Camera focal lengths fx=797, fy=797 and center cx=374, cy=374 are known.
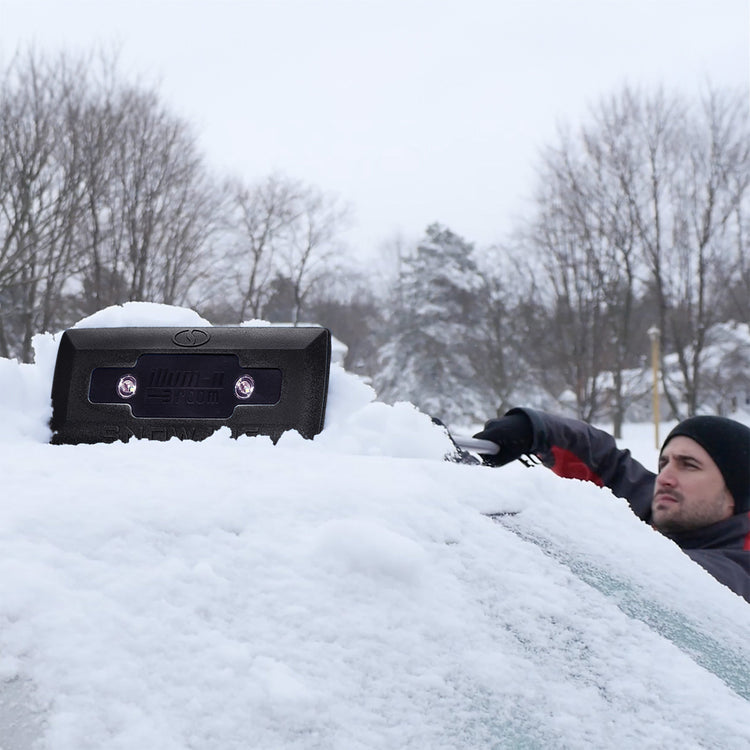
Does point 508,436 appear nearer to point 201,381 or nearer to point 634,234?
point 201,381

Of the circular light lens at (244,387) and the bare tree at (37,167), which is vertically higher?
the bare tree at (37,167)

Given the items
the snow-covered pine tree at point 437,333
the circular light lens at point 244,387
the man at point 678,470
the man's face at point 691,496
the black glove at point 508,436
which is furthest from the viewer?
the snow-covered pine tree at point 437,333

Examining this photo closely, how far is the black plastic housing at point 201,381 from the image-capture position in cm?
149

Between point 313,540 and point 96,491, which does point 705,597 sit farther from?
point 96,491

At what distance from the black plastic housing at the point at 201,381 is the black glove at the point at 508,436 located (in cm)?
101

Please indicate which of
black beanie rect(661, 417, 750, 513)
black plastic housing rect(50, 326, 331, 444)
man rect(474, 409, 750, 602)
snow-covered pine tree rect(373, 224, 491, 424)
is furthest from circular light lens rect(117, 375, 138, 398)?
snow-covered pine tree rect(373, 224, 491, 424)

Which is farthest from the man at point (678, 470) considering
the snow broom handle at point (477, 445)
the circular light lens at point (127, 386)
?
the circular light lens at point (127, 386)

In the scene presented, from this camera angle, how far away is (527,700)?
871 millimetres

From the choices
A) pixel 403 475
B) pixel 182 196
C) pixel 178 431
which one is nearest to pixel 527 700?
pixel 403 475

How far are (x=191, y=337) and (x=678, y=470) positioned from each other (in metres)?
2.03

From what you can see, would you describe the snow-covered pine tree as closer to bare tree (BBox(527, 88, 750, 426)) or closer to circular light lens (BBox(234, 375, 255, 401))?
bare tree (BBox(527, 88, 750, 426))

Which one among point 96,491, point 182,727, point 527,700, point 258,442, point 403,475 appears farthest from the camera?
point 258,442

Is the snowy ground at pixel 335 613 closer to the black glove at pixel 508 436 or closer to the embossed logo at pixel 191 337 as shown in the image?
the embossed logo at pixel 191 337

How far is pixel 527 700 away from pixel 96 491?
0.56m
